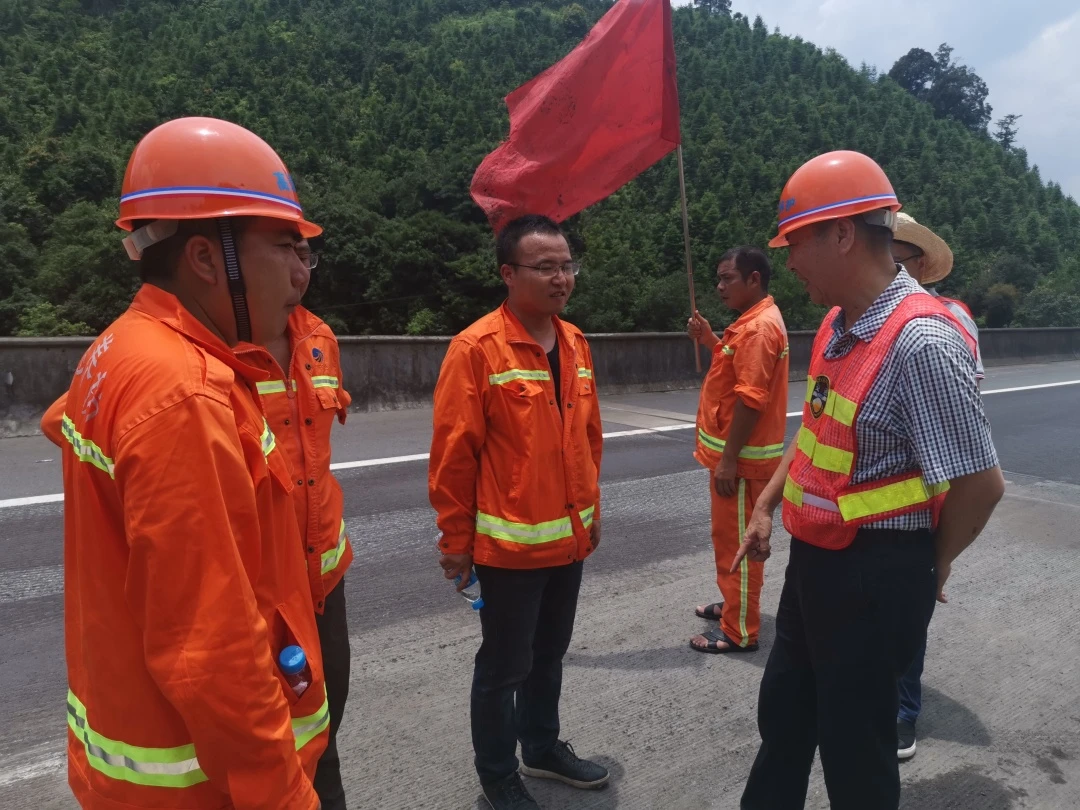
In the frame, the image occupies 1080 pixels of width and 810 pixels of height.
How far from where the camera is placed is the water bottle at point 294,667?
1427mm

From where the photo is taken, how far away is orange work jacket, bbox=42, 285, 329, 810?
3.90 ft

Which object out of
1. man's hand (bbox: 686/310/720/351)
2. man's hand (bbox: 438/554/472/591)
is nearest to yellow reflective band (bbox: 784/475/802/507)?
man's hand (bbox: 438/554/472/591)

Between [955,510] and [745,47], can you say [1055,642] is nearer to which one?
[955,510]

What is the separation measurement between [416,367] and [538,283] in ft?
31.7

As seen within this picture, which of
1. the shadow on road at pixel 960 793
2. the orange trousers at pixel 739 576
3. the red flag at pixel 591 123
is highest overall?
the red flag at pixel 591 123

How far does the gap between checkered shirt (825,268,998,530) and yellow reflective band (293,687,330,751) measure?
1459mm

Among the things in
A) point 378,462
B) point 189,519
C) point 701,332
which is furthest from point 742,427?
point 378,462

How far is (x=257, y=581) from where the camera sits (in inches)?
54.2

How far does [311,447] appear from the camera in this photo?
7.73 feet

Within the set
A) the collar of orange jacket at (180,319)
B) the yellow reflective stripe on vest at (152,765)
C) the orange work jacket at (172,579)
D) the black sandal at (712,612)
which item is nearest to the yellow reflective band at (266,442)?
the orange work jacket at (172,579)

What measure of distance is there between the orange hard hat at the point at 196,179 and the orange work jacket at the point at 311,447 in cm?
77

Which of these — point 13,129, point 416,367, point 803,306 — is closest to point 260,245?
point 416,367

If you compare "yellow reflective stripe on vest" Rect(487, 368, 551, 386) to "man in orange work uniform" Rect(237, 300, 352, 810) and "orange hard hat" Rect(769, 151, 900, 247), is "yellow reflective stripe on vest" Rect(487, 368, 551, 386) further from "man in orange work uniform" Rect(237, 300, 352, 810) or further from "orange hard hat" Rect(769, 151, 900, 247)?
"orange hard hat" Rect(769, 151, 900, 247)

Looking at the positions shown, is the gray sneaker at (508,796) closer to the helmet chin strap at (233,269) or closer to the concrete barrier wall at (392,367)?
the helmet chin strap at (233,269)
